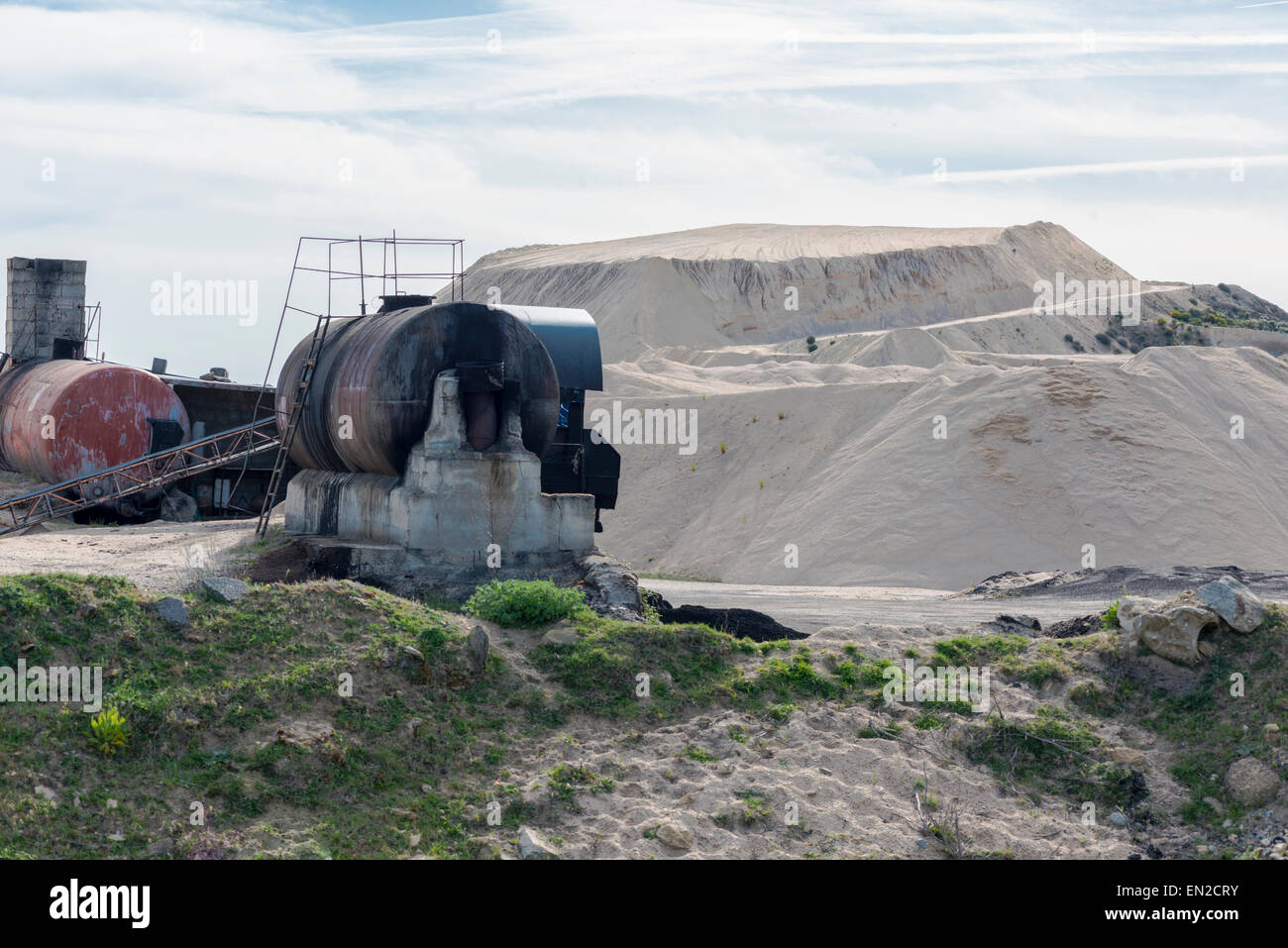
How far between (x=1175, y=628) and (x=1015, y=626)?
3.15 meters

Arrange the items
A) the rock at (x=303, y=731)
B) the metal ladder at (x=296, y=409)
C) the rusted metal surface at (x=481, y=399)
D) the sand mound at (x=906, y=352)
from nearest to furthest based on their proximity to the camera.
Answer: the rock at (x=303, y=731) → the rusted metal surface at (x=481, y=399) → the metal ladder at (x=296, y=409) → the sand mound at (x=906, y=352)

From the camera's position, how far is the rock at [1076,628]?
13320mm

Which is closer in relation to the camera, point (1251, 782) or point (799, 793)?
point (799, 793)

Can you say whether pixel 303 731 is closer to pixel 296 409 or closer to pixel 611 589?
pixel 611 589

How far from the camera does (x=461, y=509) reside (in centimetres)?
Answer: 1458

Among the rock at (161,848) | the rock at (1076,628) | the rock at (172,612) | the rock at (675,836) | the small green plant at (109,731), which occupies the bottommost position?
the rock at (675,836)

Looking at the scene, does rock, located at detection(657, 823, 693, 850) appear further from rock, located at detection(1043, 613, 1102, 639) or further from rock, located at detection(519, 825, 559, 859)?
rock, located at detection(1043, 613, 1102, 639)

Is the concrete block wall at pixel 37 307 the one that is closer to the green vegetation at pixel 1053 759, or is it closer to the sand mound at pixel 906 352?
the green vegetation at pixel 1053 759

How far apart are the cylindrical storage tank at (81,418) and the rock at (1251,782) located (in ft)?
64.4

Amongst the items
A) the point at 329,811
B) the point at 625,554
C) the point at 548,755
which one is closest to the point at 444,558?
the point at 548,755

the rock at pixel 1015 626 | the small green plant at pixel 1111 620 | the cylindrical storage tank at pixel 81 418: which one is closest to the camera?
the small green plant at pixel 1111 620

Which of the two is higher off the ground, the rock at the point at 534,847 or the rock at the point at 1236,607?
the rock at the point at 1236,607

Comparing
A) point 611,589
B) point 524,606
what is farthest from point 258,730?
point 611,589

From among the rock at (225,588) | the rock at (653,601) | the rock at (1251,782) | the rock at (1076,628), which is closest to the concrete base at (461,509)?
the rock at (653,601)
